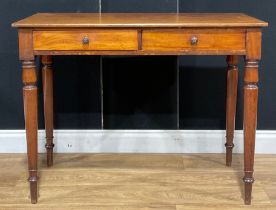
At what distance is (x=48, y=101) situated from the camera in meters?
2.88

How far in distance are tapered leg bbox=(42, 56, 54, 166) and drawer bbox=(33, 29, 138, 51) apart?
49 centimetres

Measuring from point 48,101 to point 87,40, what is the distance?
646 mm

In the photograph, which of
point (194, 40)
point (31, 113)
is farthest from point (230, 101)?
point (31, 113)

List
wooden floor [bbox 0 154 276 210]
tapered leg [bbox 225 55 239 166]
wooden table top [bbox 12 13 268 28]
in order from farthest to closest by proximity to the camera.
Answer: tapered leg [bbox 225 55 239 166] → wooden floor [bbox 0 154 276 210] → wooden table top [bbox 12 13 268 28]

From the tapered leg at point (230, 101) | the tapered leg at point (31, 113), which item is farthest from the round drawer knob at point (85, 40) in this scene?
the tapered leg at point (230, 101)

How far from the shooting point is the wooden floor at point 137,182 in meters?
2.49

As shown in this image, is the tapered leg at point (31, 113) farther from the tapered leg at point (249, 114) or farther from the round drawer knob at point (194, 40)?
the tapered leg at point (249, 114)

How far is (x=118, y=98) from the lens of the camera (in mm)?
3145

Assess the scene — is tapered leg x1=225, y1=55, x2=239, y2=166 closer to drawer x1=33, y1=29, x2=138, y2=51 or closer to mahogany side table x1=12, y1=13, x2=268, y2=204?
mahogany side table x1=12, y1=13, x2=268, y2=204

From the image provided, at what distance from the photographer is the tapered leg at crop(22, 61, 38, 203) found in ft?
7.77

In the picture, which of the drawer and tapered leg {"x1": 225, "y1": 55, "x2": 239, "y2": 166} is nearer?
the drawer

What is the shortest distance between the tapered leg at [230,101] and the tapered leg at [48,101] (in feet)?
3.12

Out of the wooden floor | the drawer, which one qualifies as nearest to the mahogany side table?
the drawer

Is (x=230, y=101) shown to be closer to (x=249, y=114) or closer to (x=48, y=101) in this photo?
(x=249, y=114)
